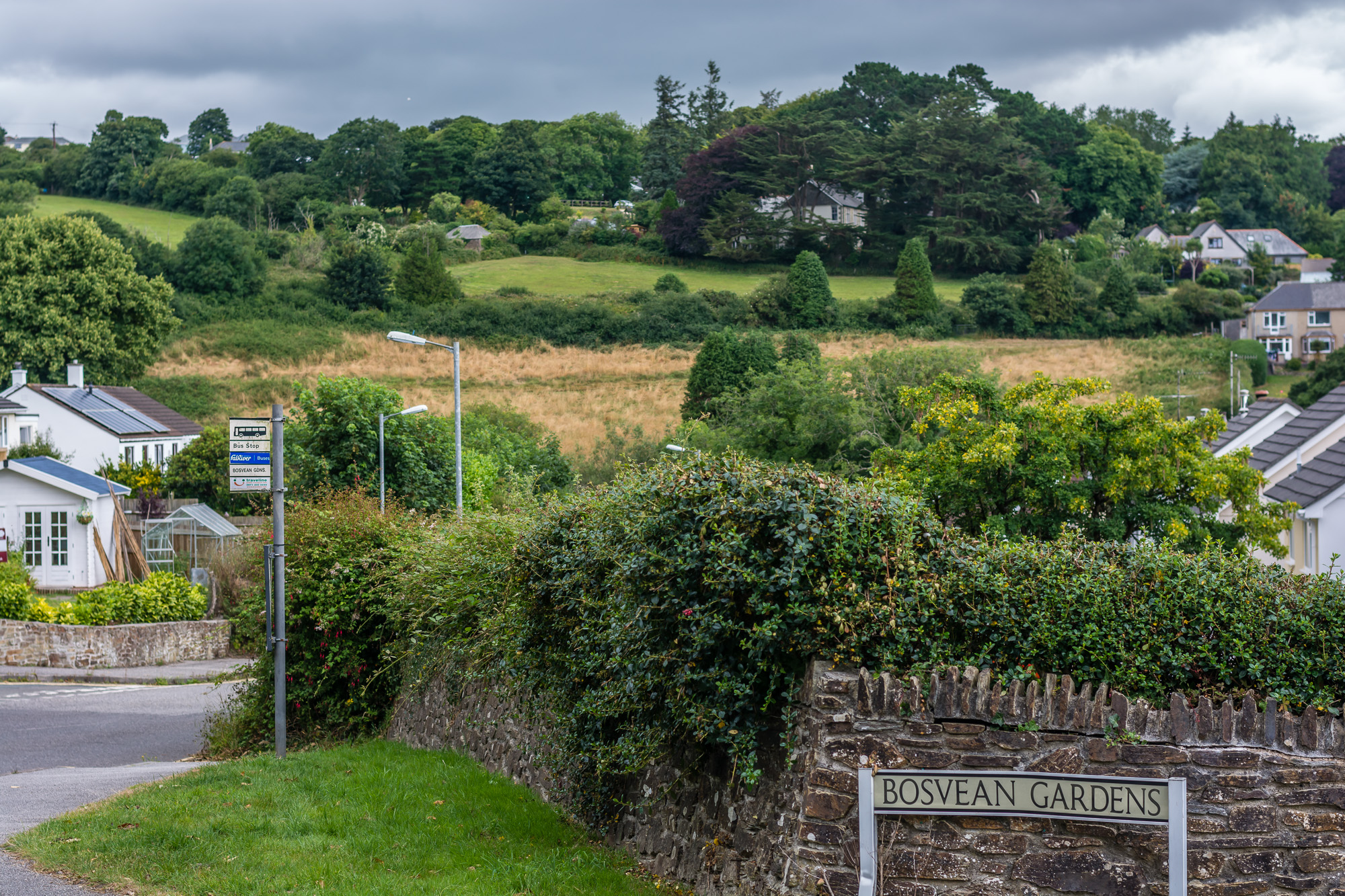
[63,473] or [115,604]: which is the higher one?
[63,473]

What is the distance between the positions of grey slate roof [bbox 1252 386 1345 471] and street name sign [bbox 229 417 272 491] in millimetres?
25777

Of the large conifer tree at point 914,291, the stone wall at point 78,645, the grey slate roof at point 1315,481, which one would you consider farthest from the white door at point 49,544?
the large conifer tree at point 914,291

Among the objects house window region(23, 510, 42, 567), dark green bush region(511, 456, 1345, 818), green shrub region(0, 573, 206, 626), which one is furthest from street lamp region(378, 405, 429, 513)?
dark green bush region(511, 456, 1345, 818)

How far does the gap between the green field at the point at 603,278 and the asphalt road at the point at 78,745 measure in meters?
59.1

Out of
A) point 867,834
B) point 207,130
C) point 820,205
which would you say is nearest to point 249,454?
point 867,834

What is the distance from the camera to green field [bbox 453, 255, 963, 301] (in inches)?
3356

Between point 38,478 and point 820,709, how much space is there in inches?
1380

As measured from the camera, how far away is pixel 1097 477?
24484 mm

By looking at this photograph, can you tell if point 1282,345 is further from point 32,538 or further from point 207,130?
point 207,130

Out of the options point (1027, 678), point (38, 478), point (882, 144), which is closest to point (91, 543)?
point (38, 478)

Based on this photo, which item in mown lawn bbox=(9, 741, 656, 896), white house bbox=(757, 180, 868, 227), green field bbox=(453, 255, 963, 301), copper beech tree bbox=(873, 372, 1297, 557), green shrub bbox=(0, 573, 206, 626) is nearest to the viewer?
mown lawn bbox=(9, 741, 656, 896)

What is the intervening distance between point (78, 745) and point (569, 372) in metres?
48.7

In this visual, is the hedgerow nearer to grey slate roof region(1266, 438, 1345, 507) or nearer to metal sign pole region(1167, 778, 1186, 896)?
grey slate roof region(1266, 438, 1345, 507)

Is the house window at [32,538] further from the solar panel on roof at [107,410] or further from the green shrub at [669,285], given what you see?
the green shrub at [669,285]
